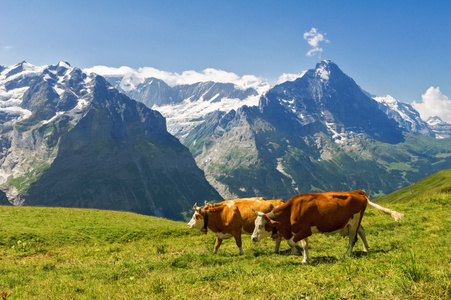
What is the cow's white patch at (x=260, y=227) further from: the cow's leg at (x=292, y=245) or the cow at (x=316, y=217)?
the cow's leg at (x=292, y=245)

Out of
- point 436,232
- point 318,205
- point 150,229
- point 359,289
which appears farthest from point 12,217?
point 436,232

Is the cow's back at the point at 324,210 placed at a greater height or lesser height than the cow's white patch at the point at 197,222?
greater

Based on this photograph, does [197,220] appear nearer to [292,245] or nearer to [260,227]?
[260,227]

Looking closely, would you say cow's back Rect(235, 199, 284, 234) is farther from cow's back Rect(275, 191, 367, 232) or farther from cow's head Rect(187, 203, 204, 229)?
cow's back Rect(275, 191, 367, 232)

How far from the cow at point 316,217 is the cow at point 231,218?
2.96 metres

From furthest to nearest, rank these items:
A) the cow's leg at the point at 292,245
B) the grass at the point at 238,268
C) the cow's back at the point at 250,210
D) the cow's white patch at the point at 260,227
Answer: the cow's back at the point at 250,210 → the cow's white patch at the point at 260,227 → the cow's leg at the point at 292,245 → the grass at the point at 238,268

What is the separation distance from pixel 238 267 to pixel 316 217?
4594 mm

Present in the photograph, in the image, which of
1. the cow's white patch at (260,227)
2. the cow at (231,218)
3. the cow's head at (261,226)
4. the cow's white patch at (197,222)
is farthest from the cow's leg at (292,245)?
the cow's white patch at (197,222)

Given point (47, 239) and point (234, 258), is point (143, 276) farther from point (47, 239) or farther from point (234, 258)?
point (47, 239)

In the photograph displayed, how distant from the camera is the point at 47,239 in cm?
2389

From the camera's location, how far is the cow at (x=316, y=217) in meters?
13.9

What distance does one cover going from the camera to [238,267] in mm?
12875

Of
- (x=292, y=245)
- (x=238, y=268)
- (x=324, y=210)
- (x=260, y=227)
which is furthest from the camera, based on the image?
(x=260, y=227)

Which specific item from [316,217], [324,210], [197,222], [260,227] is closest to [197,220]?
[197,222]
